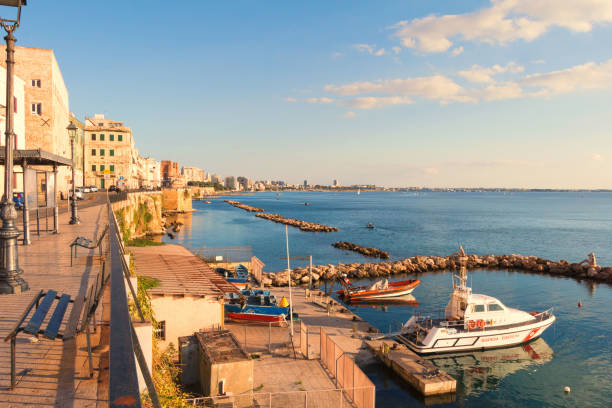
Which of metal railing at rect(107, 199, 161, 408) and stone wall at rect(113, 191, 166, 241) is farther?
stone wall at rect(113, 191, 166, 241)

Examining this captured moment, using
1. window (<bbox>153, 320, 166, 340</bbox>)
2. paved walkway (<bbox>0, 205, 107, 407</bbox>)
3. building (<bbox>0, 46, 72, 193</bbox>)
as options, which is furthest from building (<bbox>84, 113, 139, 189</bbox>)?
paved walkway (<bbox>0, 205, 107, 407</bbox>)

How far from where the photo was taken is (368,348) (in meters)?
22.5

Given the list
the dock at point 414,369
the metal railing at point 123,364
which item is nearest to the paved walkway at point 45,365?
the metal railing at point 123,364

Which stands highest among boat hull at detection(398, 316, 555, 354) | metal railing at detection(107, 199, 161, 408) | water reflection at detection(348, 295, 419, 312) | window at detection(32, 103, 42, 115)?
window at detection(32, 103, 42, 115)

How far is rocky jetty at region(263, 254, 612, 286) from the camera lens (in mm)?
43938

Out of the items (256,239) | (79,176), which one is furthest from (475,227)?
(79,176)

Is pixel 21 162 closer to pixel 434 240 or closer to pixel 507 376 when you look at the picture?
pixel 507 376

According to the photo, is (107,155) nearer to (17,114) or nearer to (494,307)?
(17,114)

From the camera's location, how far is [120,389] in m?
1.73

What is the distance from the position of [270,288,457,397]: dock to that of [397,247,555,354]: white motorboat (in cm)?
176

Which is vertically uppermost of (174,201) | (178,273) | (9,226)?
(9,226)

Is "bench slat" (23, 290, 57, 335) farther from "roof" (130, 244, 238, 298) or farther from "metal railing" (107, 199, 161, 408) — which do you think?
"roof" (130, 244, 238, 298)

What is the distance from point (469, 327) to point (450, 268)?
2726 centimetres

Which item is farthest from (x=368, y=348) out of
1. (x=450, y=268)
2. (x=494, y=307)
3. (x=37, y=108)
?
(x=37, y=108)
